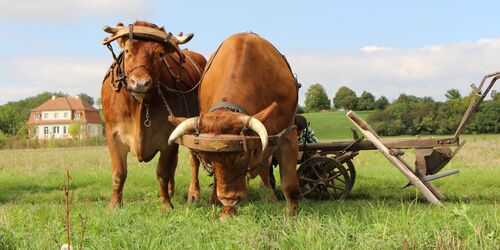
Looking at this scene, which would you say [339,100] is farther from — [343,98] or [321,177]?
[321,177]

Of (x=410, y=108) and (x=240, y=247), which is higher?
(x=410, y=108)

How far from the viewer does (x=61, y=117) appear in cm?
9462

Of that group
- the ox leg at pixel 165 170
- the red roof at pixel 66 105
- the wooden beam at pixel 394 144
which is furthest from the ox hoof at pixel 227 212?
the red roof at pixel 66 105

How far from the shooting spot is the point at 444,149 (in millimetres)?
7398

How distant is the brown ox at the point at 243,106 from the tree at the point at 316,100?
73.9 meters

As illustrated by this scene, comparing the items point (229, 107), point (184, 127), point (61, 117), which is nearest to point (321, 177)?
point (229, 107)

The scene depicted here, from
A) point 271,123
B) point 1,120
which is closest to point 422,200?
point 271,123

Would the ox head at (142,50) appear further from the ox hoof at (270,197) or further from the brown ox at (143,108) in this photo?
the ox hoof at (270,197)

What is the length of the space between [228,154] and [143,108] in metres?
2.48

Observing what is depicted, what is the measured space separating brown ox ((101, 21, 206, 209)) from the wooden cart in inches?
87.8

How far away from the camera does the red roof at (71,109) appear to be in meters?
92.9

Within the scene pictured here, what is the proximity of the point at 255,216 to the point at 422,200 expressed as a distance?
3.77m

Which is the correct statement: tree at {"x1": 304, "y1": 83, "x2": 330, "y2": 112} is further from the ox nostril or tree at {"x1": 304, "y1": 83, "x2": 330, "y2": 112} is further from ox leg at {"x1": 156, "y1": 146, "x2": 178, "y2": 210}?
the ox nostril

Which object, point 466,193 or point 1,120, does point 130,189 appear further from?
point 1,120
